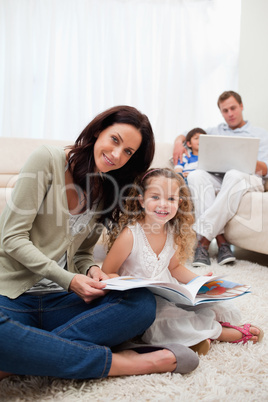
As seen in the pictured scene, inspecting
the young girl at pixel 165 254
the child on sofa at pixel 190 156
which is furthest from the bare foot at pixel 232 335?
the child on sofa at pixel 190 156

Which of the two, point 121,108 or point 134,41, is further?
point 134,41

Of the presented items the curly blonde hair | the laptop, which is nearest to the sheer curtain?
the laptop

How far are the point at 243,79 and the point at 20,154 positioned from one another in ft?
7.69

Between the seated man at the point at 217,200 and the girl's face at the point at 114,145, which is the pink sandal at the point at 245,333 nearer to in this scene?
the girl's face at the point at 114,145

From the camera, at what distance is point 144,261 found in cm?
116

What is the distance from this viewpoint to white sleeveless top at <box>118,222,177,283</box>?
1155 millimetres

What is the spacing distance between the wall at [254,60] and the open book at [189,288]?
8.48 feet

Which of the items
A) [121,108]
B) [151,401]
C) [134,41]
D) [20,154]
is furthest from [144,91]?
[151,401]

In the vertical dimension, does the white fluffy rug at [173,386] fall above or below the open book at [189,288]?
below

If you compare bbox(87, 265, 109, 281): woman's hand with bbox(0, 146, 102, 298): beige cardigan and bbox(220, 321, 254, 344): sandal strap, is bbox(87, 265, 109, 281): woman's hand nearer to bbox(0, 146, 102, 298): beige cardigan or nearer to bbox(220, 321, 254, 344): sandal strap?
bbox(0, 146, 102, 298): beige cardigan

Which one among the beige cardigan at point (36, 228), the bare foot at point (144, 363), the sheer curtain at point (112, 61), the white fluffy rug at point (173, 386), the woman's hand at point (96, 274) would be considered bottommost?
the white fluffy rug at point (173, 386)

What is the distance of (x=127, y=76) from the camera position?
11.1 feet

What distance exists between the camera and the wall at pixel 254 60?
3.27m

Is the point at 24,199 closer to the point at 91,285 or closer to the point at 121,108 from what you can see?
the point at 91,285
